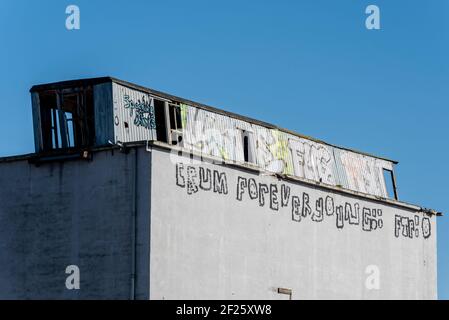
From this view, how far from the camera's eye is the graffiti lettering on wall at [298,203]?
180 ft

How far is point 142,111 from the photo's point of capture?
55375 millimetres

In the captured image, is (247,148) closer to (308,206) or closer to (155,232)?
(308,206)

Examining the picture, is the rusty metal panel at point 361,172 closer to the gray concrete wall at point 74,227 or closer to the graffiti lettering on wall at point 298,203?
the graffiti lettering on wall at point 298,203

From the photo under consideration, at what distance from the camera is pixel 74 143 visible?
55094 millimetres

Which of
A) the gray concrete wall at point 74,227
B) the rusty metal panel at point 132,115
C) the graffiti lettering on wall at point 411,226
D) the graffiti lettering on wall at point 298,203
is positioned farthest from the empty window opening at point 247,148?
the graffiti lettering on wall at point 411,226

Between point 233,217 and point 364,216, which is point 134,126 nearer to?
point 233,217

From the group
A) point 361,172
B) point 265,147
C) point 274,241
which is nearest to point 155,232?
point 274,241

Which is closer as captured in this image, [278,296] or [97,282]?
[97,282]

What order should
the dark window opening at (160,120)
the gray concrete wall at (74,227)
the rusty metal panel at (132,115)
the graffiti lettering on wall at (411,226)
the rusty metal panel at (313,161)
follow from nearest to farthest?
the gray concrete wall at (74,227) < the rusty metal panel at (132,115) < the dark window opening at (160,120) < the rusty metal panel at (313,161) < the graffiti lettering on wall at (411,226)

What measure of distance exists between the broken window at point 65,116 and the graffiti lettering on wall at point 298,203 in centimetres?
436

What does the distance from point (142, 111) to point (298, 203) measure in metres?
9.46

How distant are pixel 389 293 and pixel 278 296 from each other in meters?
9.65

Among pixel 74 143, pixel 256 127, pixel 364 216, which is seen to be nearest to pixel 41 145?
pixel 74 143

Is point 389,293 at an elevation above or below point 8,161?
below
